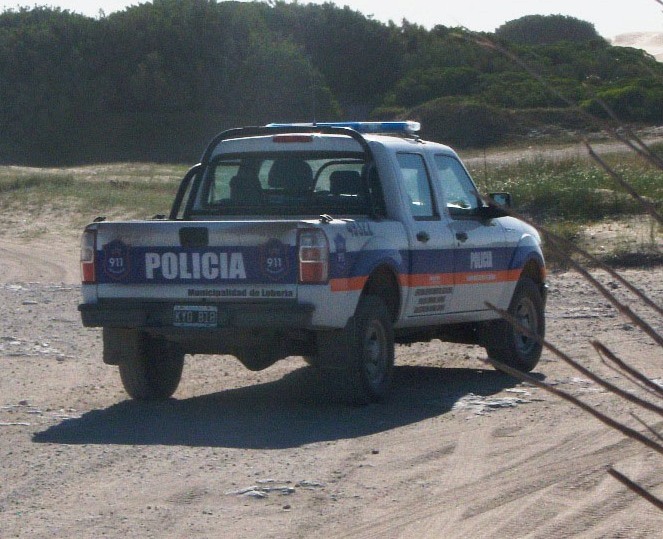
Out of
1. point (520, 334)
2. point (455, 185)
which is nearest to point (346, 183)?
point (455, 185)

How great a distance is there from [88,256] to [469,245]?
9.85 feet

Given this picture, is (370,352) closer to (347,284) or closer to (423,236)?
(347,284)

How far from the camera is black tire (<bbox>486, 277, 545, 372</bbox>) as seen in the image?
32.0 ft

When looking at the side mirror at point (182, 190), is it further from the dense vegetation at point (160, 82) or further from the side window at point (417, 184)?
the dense vegetation at point (160, 82)

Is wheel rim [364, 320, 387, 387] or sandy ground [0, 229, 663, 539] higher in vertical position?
wheel rim [364, 320, 387, 387]

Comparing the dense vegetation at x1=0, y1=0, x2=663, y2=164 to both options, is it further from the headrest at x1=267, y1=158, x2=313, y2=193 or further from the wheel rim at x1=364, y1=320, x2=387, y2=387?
the wheel rim at x1=364, y1=320, x2=387, y2=387

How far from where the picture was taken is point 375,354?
829 centimetres

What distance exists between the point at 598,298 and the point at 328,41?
52504mm

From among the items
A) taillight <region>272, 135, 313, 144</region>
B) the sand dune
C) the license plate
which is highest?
the sand dune

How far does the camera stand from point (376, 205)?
8.64 m

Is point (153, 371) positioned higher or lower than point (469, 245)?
lower

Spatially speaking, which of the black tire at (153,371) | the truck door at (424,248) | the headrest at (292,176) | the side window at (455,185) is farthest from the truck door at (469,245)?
Result: the black tire at (153,371)

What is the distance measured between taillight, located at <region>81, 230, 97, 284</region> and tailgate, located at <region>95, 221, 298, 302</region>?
0.04 meters

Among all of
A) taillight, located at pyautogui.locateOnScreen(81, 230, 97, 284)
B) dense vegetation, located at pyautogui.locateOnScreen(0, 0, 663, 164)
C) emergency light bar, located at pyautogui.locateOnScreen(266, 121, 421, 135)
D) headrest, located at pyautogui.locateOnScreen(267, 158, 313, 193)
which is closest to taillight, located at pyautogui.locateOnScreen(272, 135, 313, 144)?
headrest, located at pyautogui.locateOnScreen(267, 158, 313, 193)
